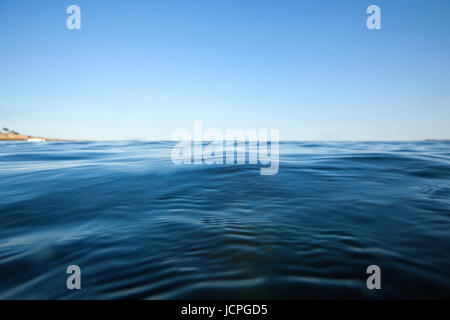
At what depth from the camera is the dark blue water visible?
176 centimetres

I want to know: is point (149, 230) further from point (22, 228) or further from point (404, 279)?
point (404, 279)

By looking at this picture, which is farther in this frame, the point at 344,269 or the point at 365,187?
the point at 365,187

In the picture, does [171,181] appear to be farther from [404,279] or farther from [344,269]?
[404,279]

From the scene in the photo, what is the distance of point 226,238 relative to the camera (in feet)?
8.15

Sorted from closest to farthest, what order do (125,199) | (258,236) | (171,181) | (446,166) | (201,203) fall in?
(258,236) → (201,203) → (125,199) → (171,181) → (446,166)

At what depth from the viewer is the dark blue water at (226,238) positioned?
1763 mm

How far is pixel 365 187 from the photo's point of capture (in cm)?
467

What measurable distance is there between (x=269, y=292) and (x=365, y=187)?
14.2 feet

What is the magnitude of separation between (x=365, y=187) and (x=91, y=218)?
598 centimetres
